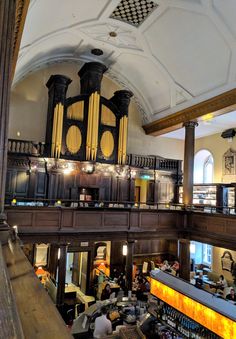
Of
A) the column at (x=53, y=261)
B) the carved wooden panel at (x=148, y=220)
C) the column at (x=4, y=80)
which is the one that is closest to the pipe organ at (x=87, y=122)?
the carved wooden panel at (x=148, y=220)

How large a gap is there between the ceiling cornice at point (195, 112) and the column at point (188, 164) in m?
0.39

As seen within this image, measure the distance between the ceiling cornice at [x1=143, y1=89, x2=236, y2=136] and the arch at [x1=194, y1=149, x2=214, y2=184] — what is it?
3168mm

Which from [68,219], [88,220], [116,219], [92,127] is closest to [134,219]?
[116,219]

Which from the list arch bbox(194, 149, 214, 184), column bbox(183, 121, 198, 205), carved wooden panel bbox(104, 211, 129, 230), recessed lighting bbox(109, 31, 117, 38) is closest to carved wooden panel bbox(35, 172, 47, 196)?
carved wooden panel bbox(104, 211, 129, 230)

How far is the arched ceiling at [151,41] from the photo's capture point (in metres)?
Result: 7.47

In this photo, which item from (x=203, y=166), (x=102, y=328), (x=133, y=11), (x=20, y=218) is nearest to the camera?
(x=102, y=328)

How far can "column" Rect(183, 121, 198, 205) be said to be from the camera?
32.7 ft

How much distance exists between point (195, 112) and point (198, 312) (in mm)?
7309

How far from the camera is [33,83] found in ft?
35.7

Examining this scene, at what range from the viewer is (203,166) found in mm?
→ 14508

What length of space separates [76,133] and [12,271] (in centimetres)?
836

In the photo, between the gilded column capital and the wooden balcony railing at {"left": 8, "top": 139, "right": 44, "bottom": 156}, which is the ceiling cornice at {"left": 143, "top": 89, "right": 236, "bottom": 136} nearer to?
the gilded column capital

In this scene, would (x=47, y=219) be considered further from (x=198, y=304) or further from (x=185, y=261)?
(x=185, y=261)

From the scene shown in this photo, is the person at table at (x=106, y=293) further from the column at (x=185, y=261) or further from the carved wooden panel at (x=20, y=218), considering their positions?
the carved wooden panel at (x=20, y=218)
